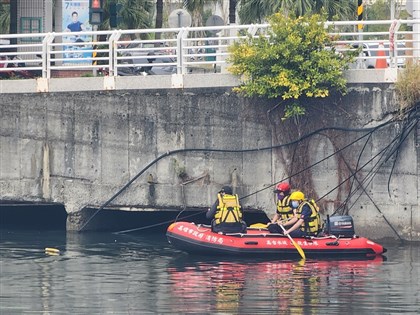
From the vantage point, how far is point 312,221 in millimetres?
26188

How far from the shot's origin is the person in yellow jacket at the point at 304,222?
26092 millimetres

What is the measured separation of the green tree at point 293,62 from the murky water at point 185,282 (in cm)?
361

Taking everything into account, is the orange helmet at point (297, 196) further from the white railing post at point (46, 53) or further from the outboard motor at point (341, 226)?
the white railing post at point (46, 53)

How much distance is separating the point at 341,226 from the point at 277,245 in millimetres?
1339

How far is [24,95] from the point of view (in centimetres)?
2948

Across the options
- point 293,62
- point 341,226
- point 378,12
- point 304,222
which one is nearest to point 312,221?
point 304,222

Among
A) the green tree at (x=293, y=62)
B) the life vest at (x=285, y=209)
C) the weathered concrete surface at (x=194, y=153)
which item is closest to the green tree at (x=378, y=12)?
the weathered concrete surface at (x=194, y=153)

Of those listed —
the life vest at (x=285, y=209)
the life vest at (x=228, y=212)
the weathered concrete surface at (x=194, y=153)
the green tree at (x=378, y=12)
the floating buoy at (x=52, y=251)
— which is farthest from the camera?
the green tree at (x=378, y=12)

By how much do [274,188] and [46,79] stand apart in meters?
5.64

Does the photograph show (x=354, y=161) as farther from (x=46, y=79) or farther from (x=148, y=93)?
(x=46, y=79)

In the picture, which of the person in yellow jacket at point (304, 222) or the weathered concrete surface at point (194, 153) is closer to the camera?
the person in yellow jacket at point (304, 222)

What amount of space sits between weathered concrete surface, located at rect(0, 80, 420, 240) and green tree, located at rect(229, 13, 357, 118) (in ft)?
1.79

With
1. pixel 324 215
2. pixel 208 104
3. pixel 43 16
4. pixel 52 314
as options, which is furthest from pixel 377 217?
pixel 43 16

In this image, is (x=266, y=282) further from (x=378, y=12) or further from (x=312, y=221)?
(x=378, y=12)
